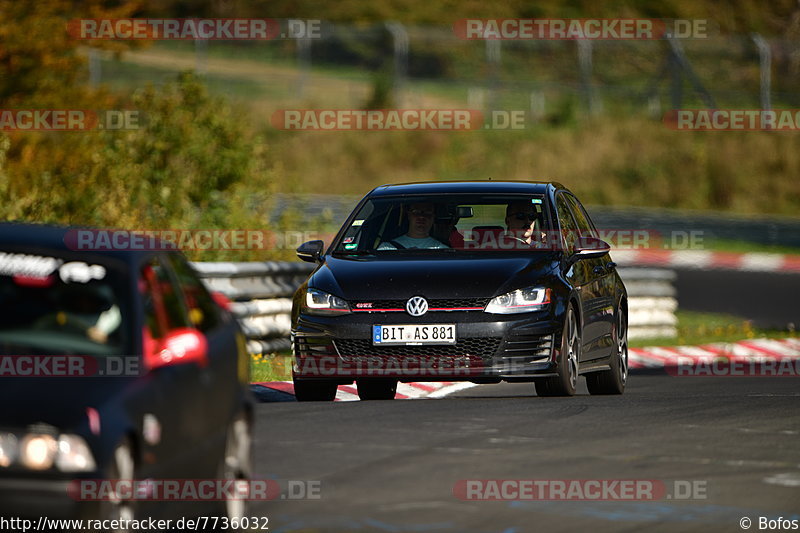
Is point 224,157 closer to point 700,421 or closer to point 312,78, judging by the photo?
point 700,421

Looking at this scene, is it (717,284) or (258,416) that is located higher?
(258,416)

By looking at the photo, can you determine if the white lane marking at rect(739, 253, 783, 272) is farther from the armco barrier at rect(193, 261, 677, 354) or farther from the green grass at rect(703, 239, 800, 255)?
the armco barrier at rect(193, 261, 677, 354)

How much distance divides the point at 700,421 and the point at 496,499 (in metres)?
3.36

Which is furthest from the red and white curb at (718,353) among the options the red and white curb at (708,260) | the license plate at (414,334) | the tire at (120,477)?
the tire at (120,477)

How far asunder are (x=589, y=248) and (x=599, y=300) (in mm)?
662

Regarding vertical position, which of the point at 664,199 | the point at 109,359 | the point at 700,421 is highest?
the point at 109,359

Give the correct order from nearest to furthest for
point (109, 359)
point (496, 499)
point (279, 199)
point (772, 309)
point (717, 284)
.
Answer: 1. point (109, 359)
2. point (496, 499)
3. point (772, 309)
4. point (717, 284)
5. point (279, 199)

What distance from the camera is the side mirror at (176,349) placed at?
6.30 metres

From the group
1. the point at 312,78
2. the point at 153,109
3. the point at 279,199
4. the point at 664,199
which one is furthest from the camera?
the point at 312,78

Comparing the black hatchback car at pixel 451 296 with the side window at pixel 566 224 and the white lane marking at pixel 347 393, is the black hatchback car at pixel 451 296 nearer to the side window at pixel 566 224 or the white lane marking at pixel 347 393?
the side window at pixel 566 224

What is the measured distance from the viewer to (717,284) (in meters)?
29.2

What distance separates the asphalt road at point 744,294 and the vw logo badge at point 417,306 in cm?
1545

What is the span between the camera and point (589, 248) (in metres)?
12.8

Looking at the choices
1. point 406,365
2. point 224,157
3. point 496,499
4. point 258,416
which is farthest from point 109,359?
point 224,157
